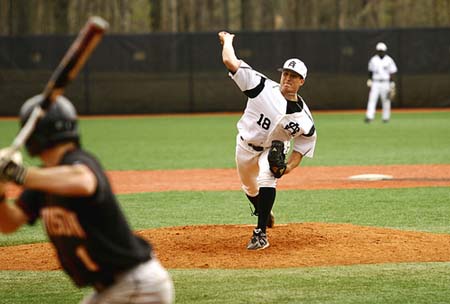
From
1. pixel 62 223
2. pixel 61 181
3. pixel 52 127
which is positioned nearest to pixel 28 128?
pixel 52 127

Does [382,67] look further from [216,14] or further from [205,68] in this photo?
[216,14]

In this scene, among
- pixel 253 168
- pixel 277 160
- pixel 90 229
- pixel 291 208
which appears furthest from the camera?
pixel 291 208

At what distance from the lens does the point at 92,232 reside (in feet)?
13.7

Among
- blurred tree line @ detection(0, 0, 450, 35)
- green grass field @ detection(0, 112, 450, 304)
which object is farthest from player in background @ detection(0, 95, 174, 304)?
blurred tree line @ detection(0, 0, 450, 35)

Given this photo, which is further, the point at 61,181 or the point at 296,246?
the point at 296,246

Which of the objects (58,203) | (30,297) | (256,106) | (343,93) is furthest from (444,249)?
(343,93)

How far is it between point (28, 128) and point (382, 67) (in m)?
23.6

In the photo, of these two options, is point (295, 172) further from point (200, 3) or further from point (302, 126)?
point (200, 3)

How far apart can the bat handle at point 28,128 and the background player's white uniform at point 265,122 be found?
4564 millimetres

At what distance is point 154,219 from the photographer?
11438mm

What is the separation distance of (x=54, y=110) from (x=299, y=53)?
28595 millimetres

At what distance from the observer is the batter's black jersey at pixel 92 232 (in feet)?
13.6

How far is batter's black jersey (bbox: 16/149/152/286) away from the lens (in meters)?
4.15

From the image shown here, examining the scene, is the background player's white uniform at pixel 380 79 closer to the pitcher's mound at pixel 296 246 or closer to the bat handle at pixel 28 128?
the pitcher's mound at pixel 296 246
